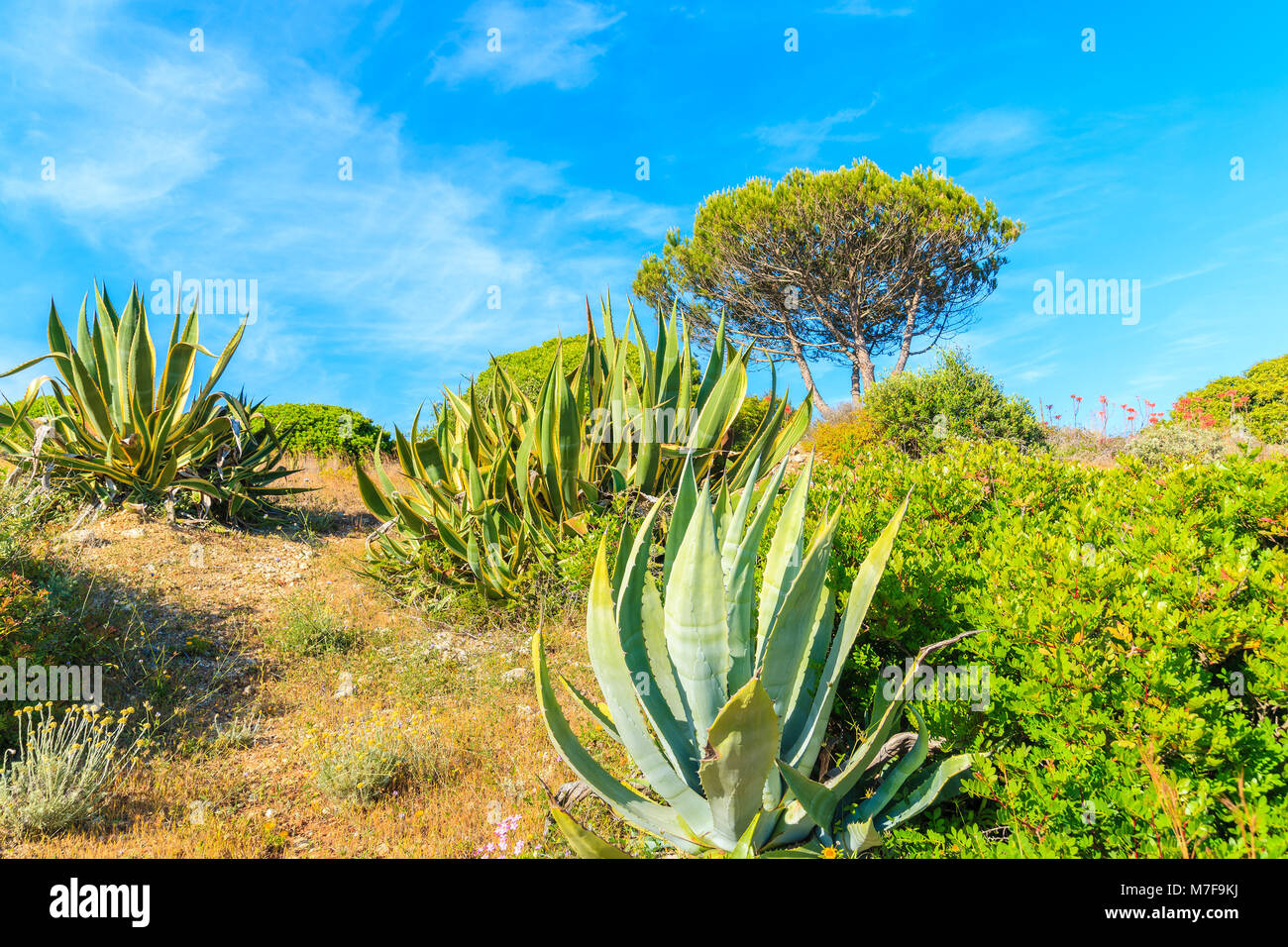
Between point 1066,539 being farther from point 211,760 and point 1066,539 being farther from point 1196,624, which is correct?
point 211,760

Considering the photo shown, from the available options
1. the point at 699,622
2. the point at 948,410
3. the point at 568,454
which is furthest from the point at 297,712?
the point at 948,410

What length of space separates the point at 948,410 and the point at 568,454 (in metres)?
8.79

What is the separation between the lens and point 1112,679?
1.97 metres

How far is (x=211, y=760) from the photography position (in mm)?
3502

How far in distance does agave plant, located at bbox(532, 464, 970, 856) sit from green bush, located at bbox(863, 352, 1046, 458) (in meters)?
9.37

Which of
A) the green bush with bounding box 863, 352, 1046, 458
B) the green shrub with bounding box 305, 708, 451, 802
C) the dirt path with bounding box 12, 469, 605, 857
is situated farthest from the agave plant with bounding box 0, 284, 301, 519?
the green bush with bounding box 863, 352, 1046, 458

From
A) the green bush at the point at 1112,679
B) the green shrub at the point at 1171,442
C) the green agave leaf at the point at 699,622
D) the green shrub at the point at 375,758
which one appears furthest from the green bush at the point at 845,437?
the green agave leaf at the point at 699,622

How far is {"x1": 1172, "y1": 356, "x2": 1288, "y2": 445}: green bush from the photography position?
12.8 metres

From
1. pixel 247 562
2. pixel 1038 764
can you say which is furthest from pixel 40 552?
pixel 1038 764

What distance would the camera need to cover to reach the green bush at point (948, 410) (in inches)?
440

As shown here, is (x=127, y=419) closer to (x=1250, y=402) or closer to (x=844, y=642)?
(x=844, y=642)

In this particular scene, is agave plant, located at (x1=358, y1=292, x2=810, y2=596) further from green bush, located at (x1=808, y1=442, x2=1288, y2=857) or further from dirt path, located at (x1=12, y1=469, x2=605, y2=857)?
green bush, located at (x1=808, y1=442, x2=1288, y2=857)

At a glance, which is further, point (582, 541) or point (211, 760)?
point (582, 541)

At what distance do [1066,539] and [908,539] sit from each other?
2.37 feet
